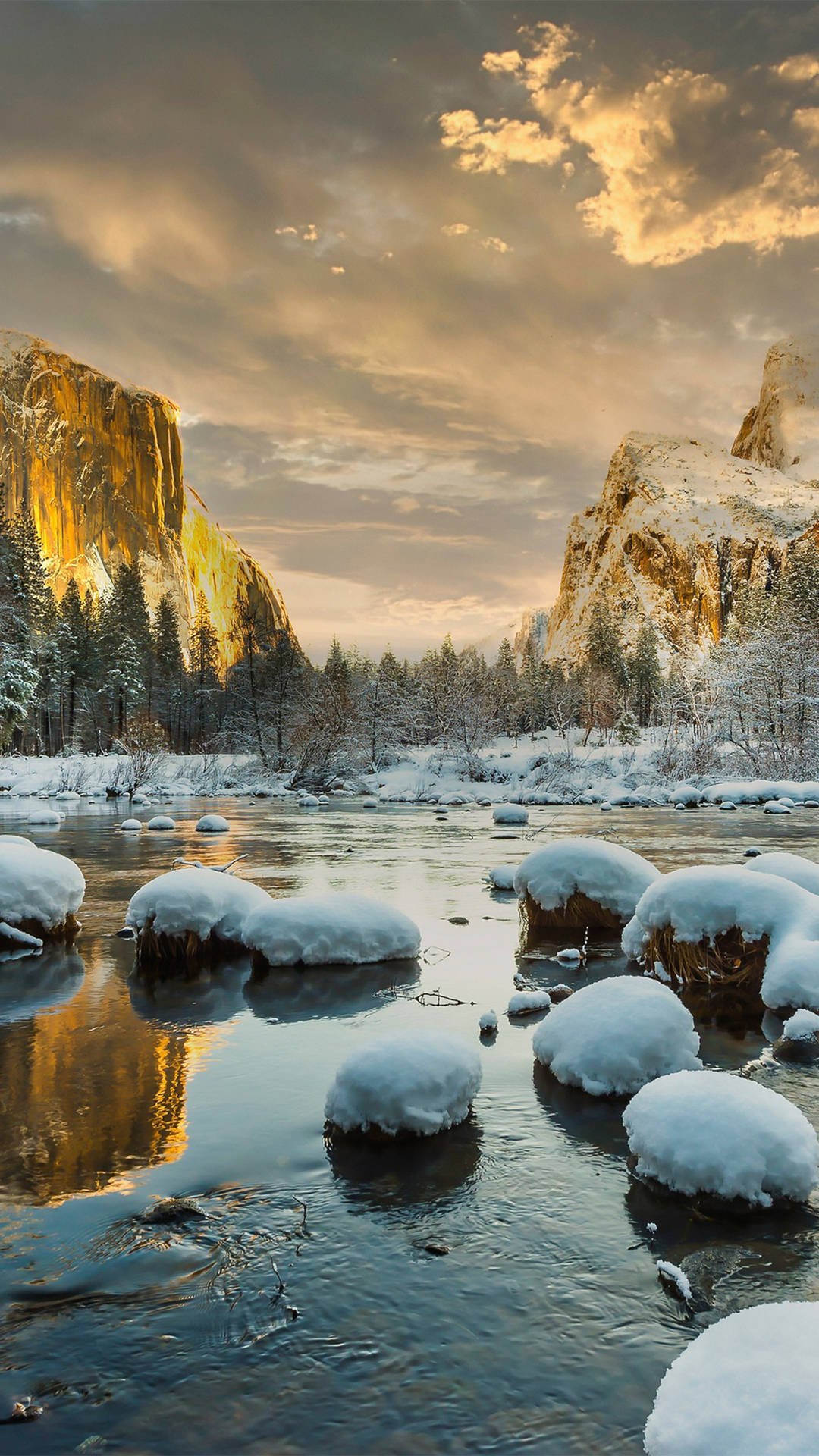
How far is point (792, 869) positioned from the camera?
8992 mm

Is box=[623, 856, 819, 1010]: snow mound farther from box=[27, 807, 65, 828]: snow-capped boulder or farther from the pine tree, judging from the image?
the pine tree

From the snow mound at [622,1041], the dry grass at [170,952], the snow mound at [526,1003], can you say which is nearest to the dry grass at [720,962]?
the snow mound at [526,1003]

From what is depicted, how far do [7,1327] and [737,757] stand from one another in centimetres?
4237

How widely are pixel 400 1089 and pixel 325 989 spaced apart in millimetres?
3473

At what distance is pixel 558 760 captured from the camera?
4191 cm

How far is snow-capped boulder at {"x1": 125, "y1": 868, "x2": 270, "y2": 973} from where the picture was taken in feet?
29.9

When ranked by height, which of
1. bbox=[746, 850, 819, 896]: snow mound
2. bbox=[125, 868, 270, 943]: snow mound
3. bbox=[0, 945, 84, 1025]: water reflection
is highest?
bbox=[746, 850, 819, 896]: snow mound

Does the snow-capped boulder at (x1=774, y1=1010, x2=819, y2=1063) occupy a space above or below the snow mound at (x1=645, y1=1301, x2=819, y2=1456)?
below

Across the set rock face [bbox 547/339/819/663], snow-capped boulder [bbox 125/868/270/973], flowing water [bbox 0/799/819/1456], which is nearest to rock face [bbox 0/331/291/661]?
rock face [bbox 547/339/819/663]

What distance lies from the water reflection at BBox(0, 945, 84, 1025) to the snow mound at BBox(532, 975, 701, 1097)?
4713 millimetres

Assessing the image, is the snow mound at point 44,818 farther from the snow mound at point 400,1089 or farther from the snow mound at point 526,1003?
the snow mound at point 400,1089

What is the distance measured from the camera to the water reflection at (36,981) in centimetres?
768

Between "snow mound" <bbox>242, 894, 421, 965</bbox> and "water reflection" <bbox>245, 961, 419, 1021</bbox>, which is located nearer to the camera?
"water reflection" <bbox>245, 961, 419, 1021</bbox>

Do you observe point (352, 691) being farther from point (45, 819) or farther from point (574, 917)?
point (574, 917)
